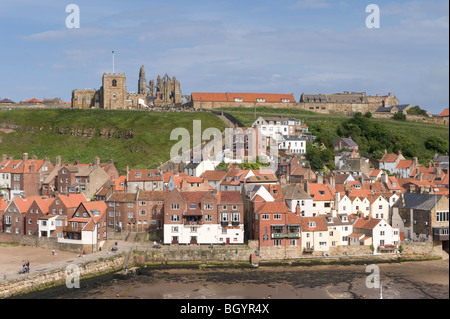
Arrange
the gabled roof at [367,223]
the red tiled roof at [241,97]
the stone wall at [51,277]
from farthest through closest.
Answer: the red tiled roof at [241,97]
the gabled roof at [367,223]
the stone wall at [51,277]

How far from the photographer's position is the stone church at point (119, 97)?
363 ft

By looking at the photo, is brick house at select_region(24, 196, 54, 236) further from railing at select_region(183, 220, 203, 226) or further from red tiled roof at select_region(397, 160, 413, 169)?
red tiled roof at select_region(397, 160, 413, 169)

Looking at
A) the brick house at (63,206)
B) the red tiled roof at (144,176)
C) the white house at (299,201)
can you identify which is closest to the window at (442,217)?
the white house at (299,201)

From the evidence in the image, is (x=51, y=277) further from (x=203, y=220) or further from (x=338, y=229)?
(x=338, y=229)

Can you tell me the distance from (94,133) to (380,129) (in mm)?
49357

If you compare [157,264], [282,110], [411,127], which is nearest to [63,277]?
[157,264]

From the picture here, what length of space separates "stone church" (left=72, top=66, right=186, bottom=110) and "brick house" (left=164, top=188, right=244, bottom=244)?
58.2 m

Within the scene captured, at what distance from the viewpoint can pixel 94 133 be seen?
99.7 meters

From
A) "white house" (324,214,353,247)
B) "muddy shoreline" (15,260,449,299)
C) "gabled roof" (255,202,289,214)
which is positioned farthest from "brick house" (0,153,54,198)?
"white house" (324,214,353,247)

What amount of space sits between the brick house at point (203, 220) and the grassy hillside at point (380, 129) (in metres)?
40.5

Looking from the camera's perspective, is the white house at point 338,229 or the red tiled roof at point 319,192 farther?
the red tiled roof at point 319,192

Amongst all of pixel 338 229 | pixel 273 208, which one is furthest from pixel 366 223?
pixel 273 208

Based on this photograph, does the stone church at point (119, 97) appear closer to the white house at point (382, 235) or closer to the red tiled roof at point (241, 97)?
the red tiled roof at point (241, 97)

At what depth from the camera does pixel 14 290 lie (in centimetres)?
4244
